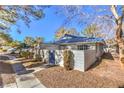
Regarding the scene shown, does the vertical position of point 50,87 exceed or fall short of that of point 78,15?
it falls short

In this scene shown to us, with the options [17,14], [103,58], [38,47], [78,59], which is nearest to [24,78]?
[38,47]

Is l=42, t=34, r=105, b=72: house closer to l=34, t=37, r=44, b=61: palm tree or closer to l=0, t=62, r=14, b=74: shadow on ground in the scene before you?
l=34, t=37, r=44, b=61: palm tree

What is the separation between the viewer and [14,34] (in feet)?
16.4

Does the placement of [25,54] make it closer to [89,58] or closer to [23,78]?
[23,78]

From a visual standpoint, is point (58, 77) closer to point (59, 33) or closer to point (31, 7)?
point (59, 33)

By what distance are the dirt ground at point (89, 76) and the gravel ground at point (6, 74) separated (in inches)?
20.7

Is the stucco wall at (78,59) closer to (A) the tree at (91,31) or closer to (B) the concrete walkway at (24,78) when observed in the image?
(A) the tree at (91,31)

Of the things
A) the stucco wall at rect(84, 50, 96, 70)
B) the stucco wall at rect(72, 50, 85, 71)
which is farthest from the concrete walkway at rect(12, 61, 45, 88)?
the stucco wall at rect(84, 50, 96, 70)

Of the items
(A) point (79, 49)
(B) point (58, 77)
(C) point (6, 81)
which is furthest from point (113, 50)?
(C) point (6, 81)

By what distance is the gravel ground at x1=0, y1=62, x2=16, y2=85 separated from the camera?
5012 mm

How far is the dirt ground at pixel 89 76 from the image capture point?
Answer: 483cm

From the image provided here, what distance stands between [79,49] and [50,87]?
1.55 metres

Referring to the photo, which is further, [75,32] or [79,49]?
[79,49]
